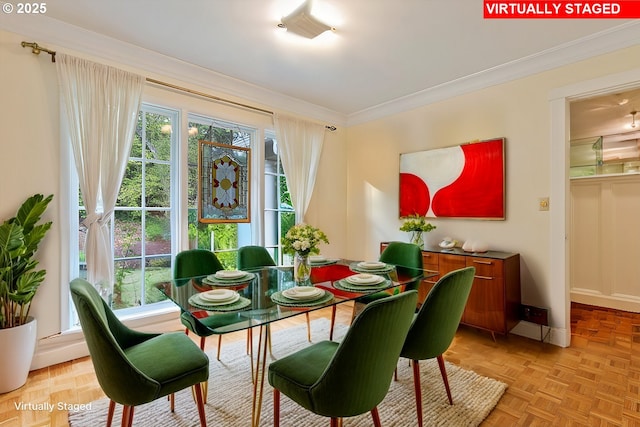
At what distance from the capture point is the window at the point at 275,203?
12.5ft

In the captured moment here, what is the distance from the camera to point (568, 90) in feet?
8.80

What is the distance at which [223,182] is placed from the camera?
133 inches

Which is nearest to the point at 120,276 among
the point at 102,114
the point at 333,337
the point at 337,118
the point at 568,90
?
the point at 102,114

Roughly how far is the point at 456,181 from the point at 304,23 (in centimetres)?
225

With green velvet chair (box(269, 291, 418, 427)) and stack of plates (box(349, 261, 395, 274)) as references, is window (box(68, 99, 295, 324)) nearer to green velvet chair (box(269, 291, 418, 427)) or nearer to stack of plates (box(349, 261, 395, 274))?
stack of plates (box(349, 261, 395, 274))

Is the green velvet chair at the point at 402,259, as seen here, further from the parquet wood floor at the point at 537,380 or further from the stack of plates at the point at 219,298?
the stack of plates at the point at 219,298

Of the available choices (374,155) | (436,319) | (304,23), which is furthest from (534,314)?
(304,23)

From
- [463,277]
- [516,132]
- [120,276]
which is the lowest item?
[120,276]

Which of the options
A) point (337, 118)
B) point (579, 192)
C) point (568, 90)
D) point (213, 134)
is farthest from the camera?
point (337, 118)

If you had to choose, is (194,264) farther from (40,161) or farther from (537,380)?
(537,380)

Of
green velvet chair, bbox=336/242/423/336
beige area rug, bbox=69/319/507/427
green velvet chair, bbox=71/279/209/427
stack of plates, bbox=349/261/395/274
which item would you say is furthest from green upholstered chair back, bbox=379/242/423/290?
green velvet chair, bbox=71/279/209/427

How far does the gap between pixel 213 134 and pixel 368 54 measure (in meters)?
1.78

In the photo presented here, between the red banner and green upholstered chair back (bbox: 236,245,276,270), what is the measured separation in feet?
8.46

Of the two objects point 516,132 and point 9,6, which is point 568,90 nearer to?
point 516,132
